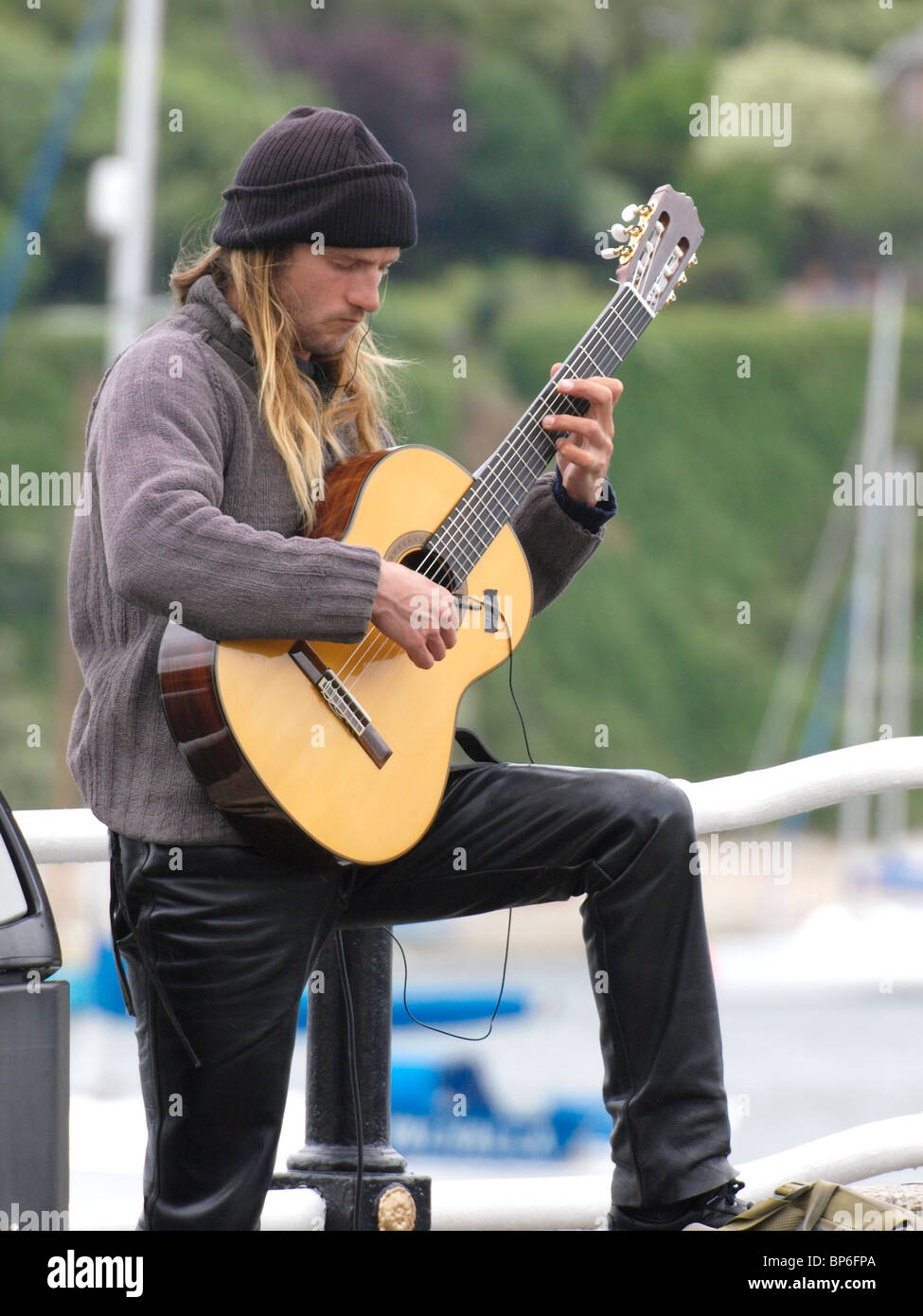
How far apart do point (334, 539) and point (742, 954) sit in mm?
26346

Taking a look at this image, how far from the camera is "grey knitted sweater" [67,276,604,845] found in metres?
2.40

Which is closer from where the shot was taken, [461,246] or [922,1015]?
[922,1015]

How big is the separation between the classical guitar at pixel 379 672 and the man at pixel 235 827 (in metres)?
0.05

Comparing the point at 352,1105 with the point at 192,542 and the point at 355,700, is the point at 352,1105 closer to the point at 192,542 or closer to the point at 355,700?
the point at 355,700

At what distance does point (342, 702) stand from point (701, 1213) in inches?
32.5

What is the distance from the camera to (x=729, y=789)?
9.43 ft

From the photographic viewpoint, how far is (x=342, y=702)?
2.58m

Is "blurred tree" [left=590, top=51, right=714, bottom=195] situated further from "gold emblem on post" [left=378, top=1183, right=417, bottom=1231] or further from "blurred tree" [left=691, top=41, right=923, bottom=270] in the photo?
"gold emblem on post" [left=378, top=1183, right=417, bottom=1231]

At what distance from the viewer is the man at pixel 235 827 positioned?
2.45m

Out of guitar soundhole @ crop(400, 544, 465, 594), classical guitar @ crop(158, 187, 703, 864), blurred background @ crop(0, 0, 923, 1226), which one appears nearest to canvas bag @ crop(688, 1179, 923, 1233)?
classical guitar @ crop(158, 187, 703, 864)

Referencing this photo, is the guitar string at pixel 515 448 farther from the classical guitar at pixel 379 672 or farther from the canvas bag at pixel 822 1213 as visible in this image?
the canvas bag at pixel 822 1213

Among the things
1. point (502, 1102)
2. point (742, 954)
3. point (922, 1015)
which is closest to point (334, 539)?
point (502, 1102)
